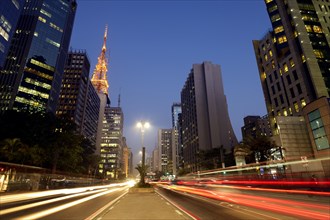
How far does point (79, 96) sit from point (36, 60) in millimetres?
36708

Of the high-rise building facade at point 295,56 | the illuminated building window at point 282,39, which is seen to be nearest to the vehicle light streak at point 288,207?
the high-rise building facade at point 295,56

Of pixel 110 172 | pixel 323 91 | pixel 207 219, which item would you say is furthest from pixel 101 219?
pixel 110 172

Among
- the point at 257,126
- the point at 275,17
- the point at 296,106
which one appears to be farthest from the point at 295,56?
the point at 257,126

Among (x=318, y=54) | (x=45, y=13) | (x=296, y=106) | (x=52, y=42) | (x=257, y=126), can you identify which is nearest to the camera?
(x=296, y=106)

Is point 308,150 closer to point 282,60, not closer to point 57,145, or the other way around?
point 282,60

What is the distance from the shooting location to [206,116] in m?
132

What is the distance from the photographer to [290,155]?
43.6m

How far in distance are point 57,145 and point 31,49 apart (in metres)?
90.8

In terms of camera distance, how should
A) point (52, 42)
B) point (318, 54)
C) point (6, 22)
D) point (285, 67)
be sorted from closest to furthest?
point (318, 54), point (285, 67), point (6, 22), point (52, 42)

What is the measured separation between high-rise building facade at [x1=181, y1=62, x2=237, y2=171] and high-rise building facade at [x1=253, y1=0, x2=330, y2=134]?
5316cm

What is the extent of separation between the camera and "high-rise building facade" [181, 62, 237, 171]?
414 ft

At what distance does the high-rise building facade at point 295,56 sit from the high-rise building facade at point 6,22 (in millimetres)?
96083

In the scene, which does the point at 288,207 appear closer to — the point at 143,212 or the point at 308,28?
the point at 143,212

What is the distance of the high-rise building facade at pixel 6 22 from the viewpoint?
3231 inches
